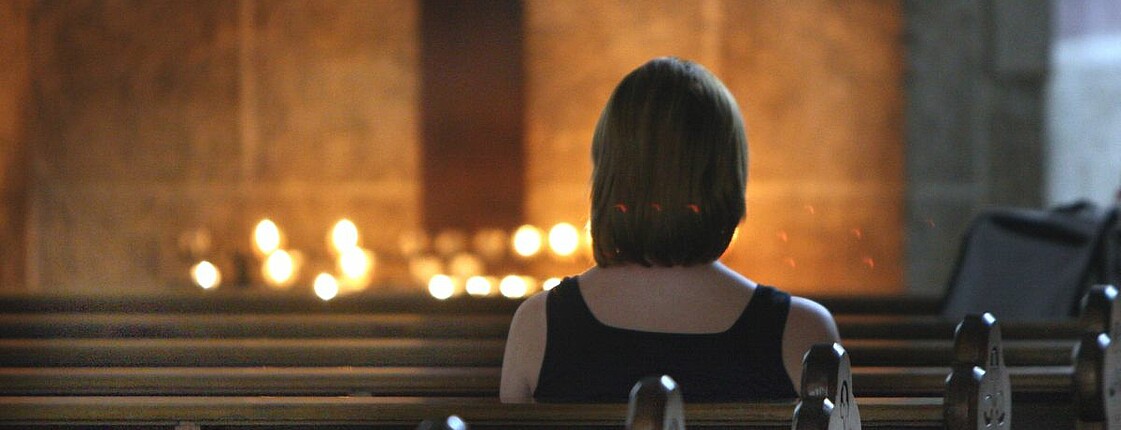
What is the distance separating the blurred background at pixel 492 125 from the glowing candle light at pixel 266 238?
15 centimetres

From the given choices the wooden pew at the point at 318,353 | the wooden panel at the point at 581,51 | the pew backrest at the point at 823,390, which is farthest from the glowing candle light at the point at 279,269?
the pew backrest at the point at 823,390

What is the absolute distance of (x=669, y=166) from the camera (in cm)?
164

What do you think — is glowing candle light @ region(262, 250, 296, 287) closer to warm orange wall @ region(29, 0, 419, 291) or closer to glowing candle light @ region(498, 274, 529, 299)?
warm orange wall @ region(29, 0, 419, 291)

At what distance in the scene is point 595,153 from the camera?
1721 mm

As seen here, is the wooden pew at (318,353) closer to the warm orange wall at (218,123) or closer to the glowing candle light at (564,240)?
the glowing candle light at (564,240)

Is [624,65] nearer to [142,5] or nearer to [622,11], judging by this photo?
[622,11]

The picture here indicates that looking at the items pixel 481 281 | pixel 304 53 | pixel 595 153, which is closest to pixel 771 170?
pixel 481 281

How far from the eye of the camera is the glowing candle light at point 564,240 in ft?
21.9

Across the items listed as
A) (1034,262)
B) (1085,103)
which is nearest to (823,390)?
(1034,262)

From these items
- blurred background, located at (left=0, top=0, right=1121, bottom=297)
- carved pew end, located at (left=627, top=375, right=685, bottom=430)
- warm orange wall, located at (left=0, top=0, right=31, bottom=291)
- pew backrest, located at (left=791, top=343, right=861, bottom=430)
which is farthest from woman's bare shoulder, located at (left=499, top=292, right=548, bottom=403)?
warm orange wall, located at (left=0, top=0, right=31, bottom=291)

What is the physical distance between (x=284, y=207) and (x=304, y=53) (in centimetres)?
78

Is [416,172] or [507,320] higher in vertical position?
[416,172]

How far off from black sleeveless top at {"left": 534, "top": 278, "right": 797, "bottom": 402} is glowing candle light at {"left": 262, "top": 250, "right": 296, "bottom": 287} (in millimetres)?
5151

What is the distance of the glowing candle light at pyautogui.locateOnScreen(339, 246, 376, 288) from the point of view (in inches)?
265
